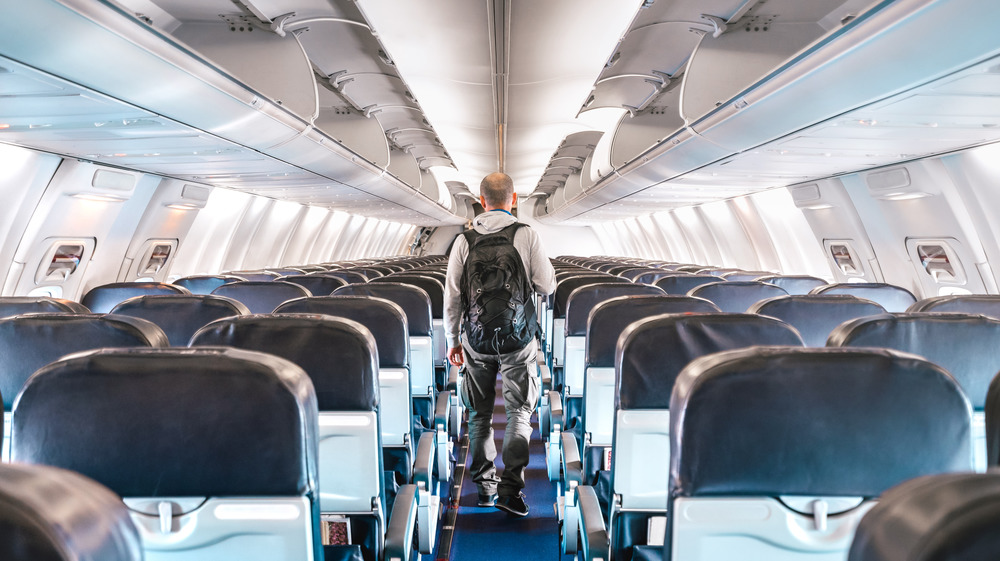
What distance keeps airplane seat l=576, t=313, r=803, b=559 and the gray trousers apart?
5.70 ft

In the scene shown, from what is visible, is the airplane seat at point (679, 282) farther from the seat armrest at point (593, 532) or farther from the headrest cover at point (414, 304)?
the seat armrest at point (593, 532)

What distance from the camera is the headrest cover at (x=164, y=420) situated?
160 centimetres

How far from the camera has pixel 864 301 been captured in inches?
147

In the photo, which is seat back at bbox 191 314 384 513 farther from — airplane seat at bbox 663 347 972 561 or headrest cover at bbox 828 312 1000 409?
headrest cover at bbox 828 312 1000 409

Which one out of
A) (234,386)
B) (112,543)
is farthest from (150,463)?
(112,543)

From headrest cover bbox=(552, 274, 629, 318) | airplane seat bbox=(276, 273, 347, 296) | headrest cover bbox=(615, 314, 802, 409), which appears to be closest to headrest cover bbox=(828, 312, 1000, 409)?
headrest cover bbox=(615, 314, 802, 409)

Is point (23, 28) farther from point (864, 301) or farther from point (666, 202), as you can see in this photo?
point (666, 202)

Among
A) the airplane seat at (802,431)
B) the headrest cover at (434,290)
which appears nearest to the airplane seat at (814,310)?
the airplane seat at (802,431)

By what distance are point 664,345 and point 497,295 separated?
174 cm

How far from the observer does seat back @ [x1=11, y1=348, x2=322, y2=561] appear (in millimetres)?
1602

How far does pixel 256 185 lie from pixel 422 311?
19.6ft

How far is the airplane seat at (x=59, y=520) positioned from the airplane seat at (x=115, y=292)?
4681mm

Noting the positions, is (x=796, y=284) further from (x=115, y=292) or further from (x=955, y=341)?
(x=115, y=292)

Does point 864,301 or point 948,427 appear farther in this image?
→ point 864,301
